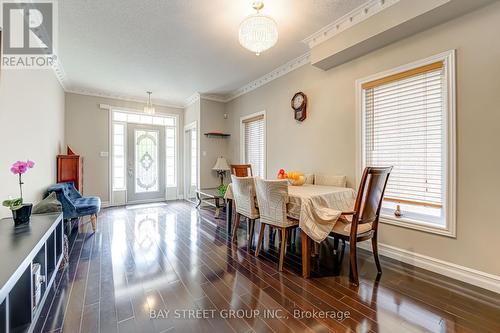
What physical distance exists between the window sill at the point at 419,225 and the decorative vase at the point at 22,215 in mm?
3646

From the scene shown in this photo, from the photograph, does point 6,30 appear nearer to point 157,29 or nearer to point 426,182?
point 157,29

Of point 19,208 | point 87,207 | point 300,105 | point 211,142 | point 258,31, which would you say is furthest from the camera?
point 211,142

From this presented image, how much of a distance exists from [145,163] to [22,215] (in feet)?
14.0

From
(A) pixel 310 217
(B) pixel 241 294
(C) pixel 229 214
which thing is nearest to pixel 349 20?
(A) pixel 310 217

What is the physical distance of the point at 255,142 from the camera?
5.04 m

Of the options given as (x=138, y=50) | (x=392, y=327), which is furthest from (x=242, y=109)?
(x=392, y=327)

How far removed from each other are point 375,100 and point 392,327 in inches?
95.3

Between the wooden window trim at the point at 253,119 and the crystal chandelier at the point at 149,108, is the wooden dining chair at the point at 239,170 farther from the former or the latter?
the crystal chandelier at the point at 149,108

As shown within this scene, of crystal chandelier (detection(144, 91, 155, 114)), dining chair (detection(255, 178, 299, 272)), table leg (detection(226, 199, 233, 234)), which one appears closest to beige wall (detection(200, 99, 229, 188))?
crystal chandelier (detection(144, 91, 155, 114))

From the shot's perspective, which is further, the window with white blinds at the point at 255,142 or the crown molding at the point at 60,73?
the window with white blinds at the point at 255,142

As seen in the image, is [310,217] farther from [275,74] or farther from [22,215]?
Answer: [275,74]

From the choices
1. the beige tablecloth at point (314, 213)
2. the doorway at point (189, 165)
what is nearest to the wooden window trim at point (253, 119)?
the doorway at point (189, 165)

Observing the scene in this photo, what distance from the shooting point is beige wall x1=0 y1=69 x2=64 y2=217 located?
81.7 inches

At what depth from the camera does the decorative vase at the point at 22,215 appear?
6.17 feet
